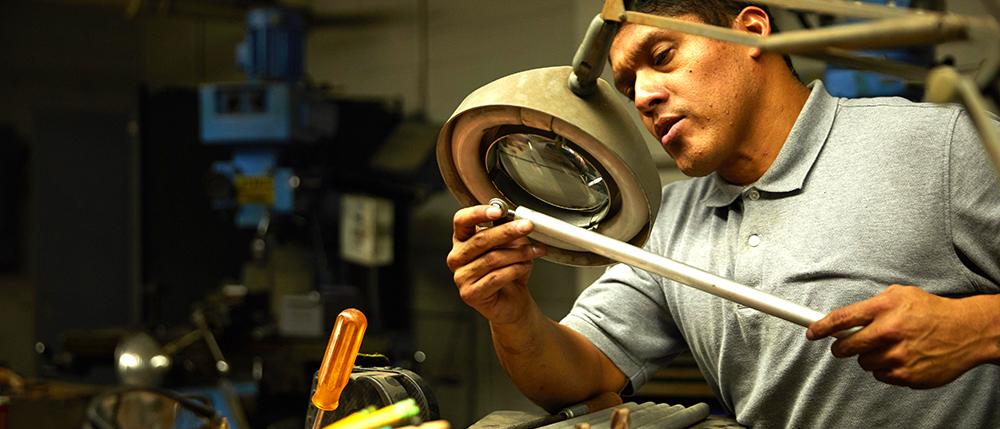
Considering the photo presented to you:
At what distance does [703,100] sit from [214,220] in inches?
120

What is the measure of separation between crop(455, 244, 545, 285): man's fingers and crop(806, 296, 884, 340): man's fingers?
35cm

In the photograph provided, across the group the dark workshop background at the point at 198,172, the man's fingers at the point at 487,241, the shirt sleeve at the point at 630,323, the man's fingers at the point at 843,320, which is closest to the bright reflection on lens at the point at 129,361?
the dark workshop background at the point at 198,172

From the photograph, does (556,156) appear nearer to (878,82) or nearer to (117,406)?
(117,406)

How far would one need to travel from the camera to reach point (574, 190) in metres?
1.10

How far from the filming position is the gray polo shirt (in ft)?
3.70

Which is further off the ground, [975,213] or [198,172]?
[975,213]

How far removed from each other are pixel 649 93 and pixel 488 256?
0.89 ft

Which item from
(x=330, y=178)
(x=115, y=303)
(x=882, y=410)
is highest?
(x=882, y=410)

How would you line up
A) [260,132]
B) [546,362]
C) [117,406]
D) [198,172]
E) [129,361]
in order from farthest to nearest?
[198,172], [260,132], [129,361], [117,406], [546,362]

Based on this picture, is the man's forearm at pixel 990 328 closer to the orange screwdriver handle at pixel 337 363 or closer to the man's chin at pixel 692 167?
the man's chin at pixel 692 167

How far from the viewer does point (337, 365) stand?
92 cm

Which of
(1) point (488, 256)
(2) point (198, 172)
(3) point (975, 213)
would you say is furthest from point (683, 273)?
(2) point (198, 172)

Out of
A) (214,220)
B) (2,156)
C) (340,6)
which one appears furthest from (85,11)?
(214,220)

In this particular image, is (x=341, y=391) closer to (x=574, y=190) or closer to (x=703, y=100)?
→ (x=574, y=190)
